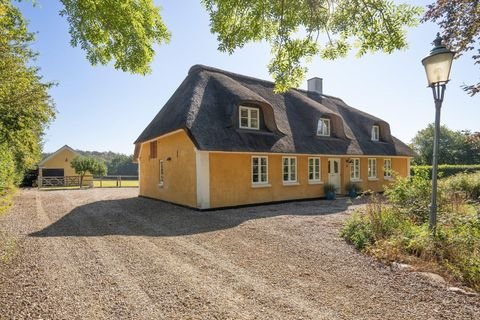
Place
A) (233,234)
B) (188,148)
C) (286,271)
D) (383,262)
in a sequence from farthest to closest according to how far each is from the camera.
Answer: (188,148) < (233,234) < (383,262) < (286,271)

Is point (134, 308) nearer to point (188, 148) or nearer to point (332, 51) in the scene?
point (332, 51)

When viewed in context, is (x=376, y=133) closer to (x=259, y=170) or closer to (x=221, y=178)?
(x=259, y=170)

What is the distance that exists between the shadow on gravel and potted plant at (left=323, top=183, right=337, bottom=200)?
3619 mm

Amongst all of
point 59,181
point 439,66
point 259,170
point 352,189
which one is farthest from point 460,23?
point 59,181

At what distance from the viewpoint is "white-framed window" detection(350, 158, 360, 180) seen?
17078 mm

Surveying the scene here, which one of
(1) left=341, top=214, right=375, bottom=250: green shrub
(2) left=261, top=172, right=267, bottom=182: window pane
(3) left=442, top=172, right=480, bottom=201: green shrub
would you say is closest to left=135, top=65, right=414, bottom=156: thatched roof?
(2) left=261, top=172, right=267, bottom=182: window pane

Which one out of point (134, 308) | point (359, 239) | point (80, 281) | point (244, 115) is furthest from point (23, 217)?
point (359, 239)

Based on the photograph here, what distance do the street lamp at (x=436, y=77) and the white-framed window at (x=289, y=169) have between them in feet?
27.6

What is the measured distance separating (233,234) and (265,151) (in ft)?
18.9

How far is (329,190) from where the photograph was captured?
15211 millimetres

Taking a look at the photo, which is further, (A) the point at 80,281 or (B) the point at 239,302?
(A) the point at 80,281

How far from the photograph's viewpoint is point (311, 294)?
3.80 m

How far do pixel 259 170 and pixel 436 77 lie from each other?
8.36 m

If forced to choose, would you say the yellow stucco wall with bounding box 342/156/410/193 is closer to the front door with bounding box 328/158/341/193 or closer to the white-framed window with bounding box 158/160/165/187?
the front door with bounding box 328/158/341/193
